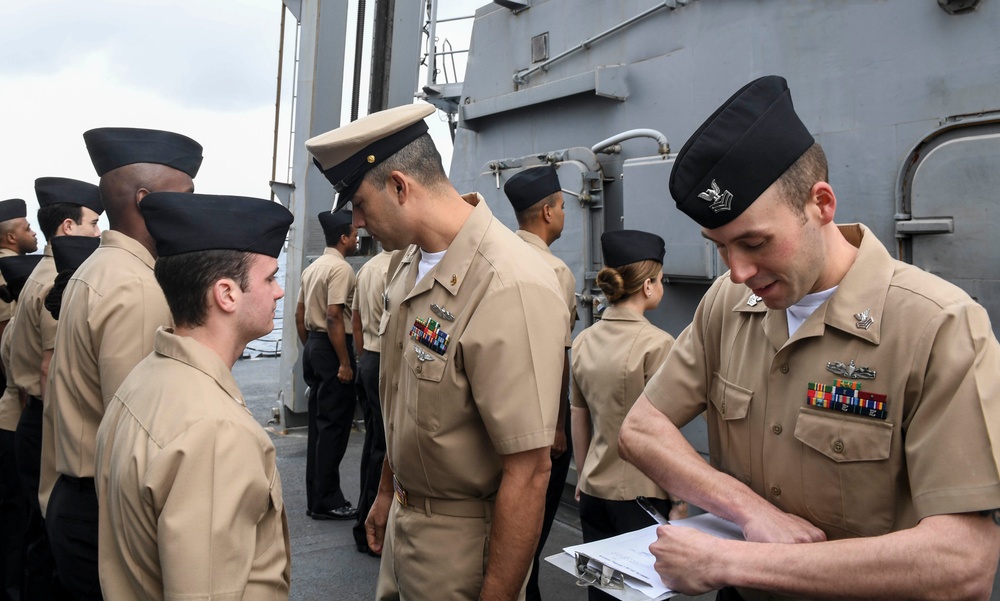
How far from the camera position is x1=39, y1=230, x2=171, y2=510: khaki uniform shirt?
2.37 m

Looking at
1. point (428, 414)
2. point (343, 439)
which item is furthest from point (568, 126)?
point (428, 414)

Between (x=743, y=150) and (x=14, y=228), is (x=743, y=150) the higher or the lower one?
the higher one

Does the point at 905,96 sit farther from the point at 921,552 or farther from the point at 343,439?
the point at 343,439

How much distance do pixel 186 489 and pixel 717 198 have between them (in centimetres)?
113

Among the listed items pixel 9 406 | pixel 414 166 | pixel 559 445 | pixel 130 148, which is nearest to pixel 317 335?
pixel 9 406

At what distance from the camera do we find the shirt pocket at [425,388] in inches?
77.3

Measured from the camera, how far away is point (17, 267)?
14.6 ft

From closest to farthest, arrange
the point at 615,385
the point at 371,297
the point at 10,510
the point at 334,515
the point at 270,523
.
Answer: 1. the point at 270,523
2. the point at 615,385
3. the point at 10,510
4. the point at 371,297
5. the point at 334,515

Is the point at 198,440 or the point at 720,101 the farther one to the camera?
the point at 720,101

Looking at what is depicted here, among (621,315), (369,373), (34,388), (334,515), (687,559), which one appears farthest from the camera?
(334,515)

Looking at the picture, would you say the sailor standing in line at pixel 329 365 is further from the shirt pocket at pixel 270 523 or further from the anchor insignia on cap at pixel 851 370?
the anchor insignia on cap at pixel 851 370

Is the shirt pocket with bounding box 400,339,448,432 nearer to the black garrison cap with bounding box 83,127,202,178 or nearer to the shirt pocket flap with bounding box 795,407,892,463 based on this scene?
the shirt pocket flap with bounding box 795,407,892,463

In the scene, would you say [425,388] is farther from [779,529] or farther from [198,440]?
[779,529]

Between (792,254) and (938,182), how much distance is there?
1942mm
